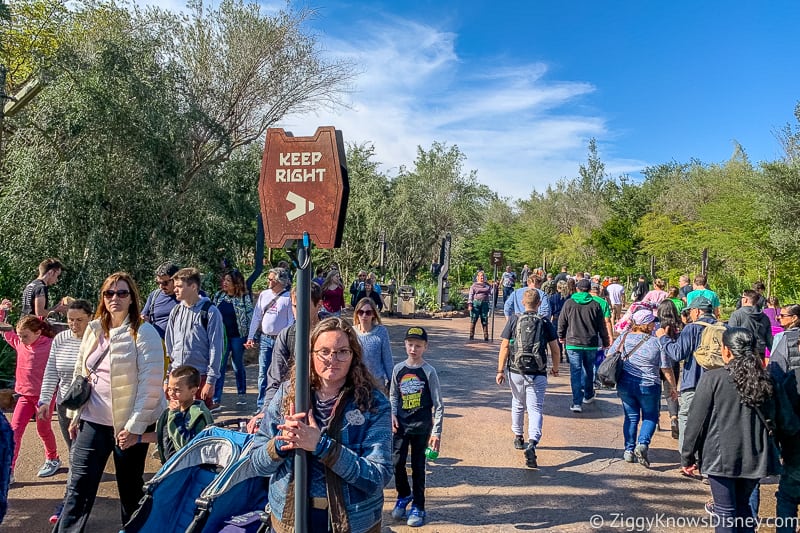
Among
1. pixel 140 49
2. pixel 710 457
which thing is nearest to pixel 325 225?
pixel 710 457

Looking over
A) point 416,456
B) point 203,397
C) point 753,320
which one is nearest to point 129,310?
point 203,397

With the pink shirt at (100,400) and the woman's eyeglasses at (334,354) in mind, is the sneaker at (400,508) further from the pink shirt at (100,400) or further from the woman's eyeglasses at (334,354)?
the woman's eyeglasses at (334,354)

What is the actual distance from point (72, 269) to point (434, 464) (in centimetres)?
755

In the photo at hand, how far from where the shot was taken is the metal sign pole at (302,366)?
6.05 feet

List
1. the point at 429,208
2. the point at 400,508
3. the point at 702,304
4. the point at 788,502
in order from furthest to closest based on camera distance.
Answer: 1. the point at 429,208
2. the point at 702,304
3. the point at 400,508
4. the point at 788,502

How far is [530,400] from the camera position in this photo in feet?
18.5

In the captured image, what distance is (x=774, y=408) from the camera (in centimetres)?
338

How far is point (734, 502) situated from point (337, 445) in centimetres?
289

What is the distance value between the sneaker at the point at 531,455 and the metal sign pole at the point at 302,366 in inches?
159

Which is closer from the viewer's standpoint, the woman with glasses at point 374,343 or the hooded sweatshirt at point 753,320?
the woman with glasses at point 374,343

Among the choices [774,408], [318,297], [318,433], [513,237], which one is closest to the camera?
[318,433]

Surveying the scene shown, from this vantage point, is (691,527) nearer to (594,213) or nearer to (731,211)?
(731,211)

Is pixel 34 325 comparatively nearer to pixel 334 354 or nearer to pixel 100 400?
pixel 100 400

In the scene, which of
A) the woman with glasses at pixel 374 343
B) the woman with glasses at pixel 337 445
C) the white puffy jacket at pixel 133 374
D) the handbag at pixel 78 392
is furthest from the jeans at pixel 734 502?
the handbag at pixel 78 392
